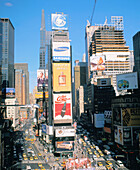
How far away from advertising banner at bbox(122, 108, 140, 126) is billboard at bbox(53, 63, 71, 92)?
24.4 m

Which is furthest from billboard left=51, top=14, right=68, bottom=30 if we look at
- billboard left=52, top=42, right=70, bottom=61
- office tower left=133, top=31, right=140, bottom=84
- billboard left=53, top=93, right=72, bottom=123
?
office tower left=133, top=31, right=140, bottom=84

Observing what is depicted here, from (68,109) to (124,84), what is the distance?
20.5 metres

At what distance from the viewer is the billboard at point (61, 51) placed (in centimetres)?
8241

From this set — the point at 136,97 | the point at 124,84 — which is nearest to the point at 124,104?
the point at 136,97

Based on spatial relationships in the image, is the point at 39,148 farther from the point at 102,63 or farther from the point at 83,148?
the point at 102,63

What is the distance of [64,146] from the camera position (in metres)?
75.5

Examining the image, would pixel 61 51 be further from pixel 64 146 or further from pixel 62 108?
pixel 64 146

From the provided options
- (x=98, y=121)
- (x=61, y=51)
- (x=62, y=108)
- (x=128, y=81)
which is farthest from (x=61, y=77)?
(x=98, y=121)

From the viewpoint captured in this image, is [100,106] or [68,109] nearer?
[68,109]

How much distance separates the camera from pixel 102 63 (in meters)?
129

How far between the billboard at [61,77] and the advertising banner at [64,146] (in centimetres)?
1773

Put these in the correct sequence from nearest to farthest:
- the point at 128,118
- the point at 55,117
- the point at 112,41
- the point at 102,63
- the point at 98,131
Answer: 1. the point at 128,118
2. the point at 55,117
3. the point at 98,131
4. the point at 102,63
5. the point at 112,41

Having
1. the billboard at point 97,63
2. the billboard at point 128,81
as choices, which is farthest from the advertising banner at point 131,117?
the billboard at point 97,63

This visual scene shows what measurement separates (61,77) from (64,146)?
23064 mm
